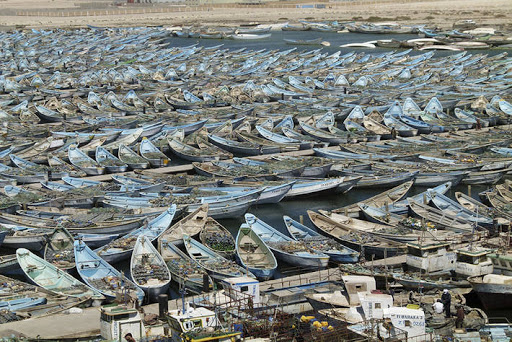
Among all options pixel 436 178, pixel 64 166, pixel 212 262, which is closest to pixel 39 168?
pixel 64 166

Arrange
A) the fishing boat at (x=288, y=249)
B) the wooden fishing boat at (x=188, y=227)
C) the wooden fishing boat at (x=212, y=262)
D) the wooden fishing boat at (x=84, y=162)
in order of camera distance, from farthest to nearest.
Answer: the wooden fishing boat at (x=84, y=162) < the wooden fishing boat at (x=188, y=227) < the fishing boat at (x=288, y=249) < the wooden fishing boat at (x=212, y=262)

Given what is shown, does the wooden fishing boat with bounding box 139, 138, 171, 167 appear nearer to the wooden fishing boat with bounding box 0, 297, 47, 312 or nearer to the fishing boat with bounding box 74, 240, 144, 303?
the fishing boat with bounding box 74, 240, 144, 303

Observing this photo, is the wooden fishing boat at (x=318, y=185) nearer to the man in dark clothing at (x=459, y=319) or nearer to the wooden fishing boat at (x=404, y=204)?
the wooden fishing boat at (x=404, y=204)


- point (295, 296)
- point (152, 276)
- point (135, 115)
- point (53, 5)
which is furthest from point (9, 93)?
point (53, 5)

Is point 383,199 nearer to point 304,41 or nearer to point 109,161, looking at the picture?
point 109,161


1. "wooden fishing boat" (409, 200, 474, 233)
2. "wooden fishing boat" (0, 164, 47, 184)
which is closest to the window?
"wooden fishing boat" (409, 200, 474, 233)

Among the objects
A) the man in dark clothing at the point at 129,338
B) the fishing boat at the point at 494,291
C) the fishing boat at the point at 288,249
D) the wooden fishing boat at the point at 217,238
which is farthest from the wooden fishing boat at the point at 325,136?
the man in dark clothing at the point at 129,338

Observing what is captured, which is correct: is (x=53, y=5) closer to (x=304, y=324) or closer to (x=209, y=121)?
(x=209, y=121)
